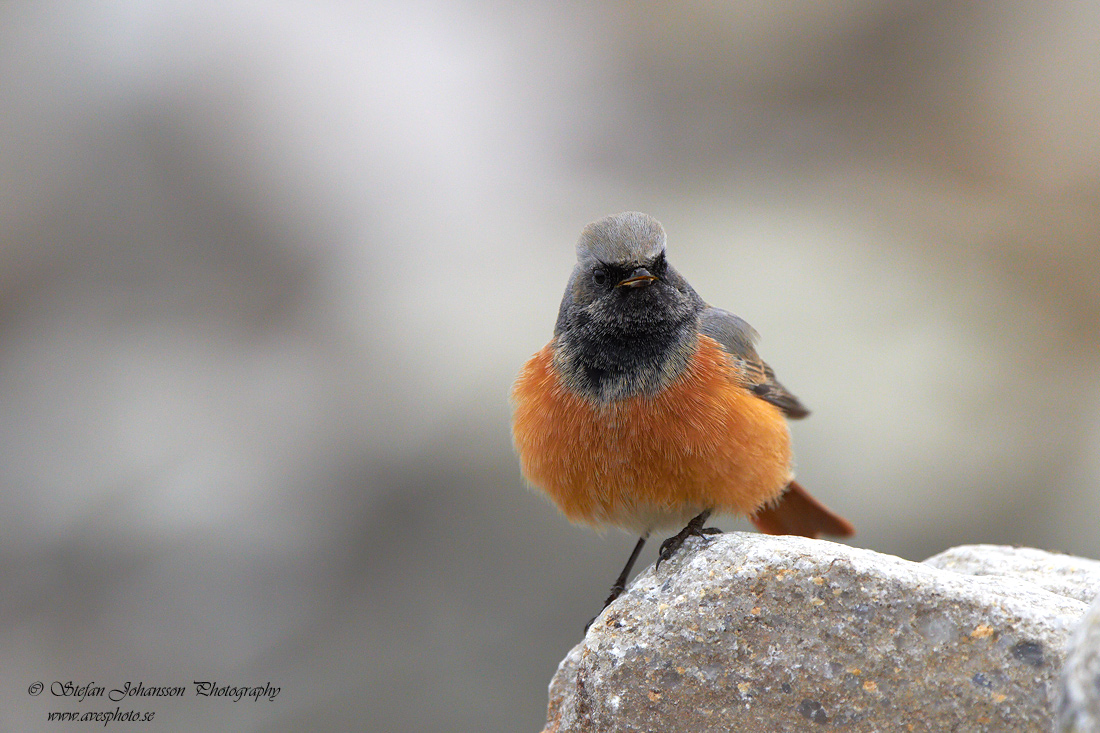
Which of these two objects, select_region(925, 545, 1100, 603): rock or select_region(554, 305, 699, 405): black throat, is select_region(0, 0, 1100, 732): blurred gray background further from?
select_region(554, 305, 699, 405): black throat

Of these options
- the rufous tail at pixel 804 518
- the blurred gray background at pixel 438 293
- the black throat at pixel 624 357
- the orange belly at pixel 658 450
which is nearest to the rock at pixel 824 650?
the orange belly at pixel 658 450

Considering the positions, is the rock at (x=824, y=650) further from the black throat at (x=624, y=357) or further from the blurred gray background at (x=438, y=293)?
the blurred gray background at (x=438, y=293)

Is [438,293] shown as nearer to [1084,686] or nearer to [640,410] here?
[640,410]

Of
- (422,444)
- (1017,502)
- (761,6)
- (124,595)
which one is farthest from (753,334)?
(761,6)

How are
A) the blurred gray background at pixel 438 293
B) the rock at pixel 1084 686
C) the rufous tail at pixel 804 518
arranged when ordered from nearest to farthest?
1. the rock at pixel 1084 686
2. the rufous tail at pixel 804 518
3. the blurred gray background at pixel 438 293

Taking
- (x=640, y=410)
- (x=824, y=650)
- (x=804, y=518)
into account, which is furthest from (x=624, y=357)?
(x=804, y=518)

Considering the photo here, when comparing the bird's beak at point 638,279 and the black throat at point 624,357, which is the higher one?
the bird's beak at point 638,279

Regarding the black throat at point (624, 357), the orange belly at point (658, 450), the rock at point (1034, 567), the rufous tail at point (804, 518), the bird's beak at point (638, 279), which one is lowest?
the rufous tail at point (804, 518)

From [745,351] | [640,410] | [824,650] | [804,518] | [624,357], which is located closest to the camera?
[824,650]
